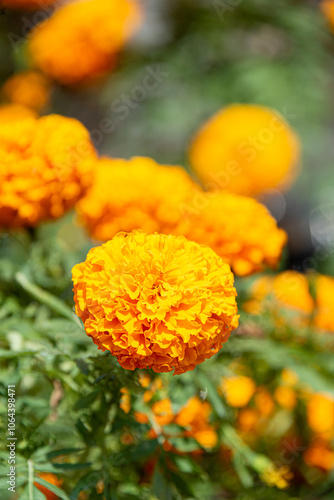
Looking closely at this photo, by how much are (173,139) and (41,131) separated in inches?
77.9

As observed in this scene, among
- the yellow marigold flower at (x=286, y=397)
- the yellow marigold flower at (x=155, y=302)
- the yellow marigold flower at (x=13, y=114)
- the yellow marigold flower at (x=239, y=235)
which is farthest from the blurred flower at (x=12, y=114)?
the yellow marigold flower at (x=286, y=397)

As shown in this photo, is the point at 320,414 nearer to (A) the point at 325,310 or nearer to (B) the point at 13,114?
(A) the point at 325,310

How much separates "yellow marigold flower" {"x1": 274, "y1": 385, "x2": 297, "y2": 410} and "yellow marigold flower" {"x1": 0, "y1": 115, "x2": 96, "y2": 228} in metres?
0.73

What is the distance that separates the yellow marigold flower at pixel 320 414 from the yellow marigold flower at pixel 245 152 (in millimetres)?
814

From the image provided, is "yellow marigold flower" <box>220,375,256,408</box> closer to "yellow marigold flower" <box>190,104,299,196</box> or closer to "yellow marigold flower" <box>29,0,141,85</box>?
"yellow marigold flower" <box>190,104,299,196</box>

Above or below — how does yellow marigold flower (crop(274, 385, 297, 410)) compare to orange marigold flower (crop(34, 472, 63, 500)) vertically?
below

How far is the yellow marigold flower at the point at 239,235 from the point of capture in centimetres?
100

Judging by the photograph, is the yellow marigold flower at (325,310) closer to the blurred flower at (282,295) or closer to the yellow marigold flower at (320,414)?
the blurred flower at (282,295)

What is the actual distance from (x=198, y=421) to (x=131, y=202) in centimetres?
50

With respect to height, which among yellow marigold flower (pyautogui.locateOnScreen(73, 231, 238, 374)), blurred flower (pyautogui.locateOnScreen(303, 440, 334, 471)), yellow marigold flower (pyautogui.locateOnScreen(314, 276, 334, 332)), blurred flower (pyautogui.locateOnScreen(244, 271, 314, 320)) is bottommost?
blurred flower (pyautogui.locateOnScreen(303, 440, 334, 471))

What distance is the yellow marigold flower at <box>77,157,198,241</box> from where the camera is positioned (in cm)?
108

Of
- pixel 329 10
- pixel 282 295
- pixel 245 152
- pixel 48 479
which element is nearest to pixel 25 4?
pixel 245 152

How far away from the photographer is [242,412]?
48.9 inches

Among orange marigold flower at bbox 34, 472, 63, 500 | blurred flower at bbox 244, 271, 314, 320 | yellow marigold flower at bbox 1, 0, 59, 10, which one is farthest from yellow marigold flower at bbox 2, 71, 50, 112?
orange marigold flower at bbox 34, 472, 63, 500
